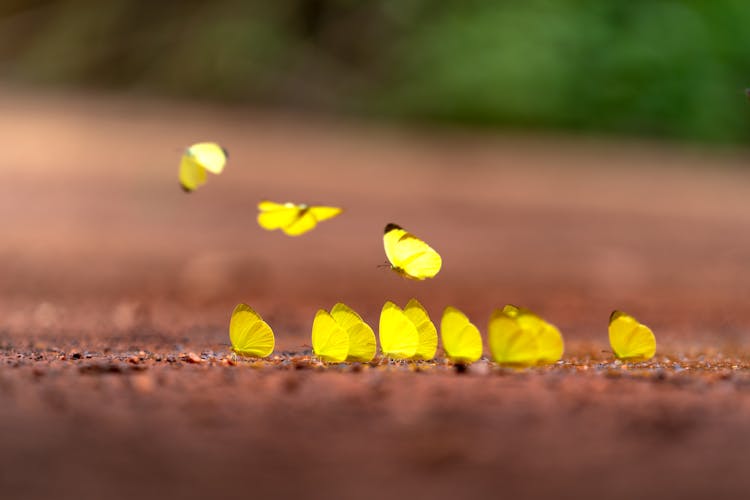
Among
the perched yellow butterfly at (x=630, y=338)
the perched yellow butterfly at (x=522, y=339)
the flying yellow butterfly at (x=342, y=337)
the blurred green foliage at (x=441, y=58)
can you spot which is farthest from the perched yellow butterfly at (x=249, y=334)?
the blurred green foliage at (x=441, y=58)

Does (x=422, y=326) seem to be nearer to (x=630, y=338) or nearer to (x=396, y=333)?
(x=396, y=333)

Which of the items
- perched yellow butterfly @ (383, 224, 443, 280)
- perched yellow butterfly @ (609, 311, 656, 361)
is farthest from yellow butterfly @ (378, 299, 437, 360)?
perched yellow butterfly @ (609, 311, 656, 361)

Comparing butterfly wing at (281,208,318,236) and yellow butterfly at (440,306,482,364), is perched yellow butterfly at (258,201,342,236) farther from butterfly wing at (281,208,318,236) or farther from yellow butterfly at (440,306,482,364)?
yellow butterfly at (440,306,482,364)

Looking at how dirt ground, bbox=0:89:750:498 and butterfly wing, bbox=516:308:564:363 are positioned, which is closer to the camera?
dirt ground, bbox=0:89:750:498

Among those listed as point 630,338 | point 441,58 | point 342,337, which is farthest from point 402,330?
point 441,58

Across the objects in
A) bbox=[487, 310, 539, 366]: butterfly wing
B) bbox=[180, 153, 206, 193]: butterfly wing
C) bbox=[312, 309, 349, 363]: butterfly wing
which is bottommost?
bbox=[487, 310, 539, 366]: butterfly wing

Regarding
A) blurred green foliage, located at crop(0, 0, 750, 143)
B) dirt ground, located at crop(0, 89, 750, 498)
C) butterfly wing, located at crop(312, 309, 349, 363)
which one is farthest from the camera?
blurred green foliage, located at crop(0, 0, 750, 143)

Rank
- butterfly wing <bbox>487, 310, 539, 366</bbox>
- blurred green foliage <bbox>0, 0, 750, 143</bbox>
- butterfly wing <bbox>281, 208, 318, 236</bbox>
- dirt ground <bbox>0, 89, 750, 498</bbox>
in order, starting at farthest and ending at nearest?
blurred green foliage <bbox>0, 0, 750, 143</bbox> → butterfly wing <bbox>281, 208, 318, 236</bbox> → butterfly wing <bbox>487, 310, 539, 366</bbox> → dirt ground <bbox>0, 89, 750, 498</bbox>
